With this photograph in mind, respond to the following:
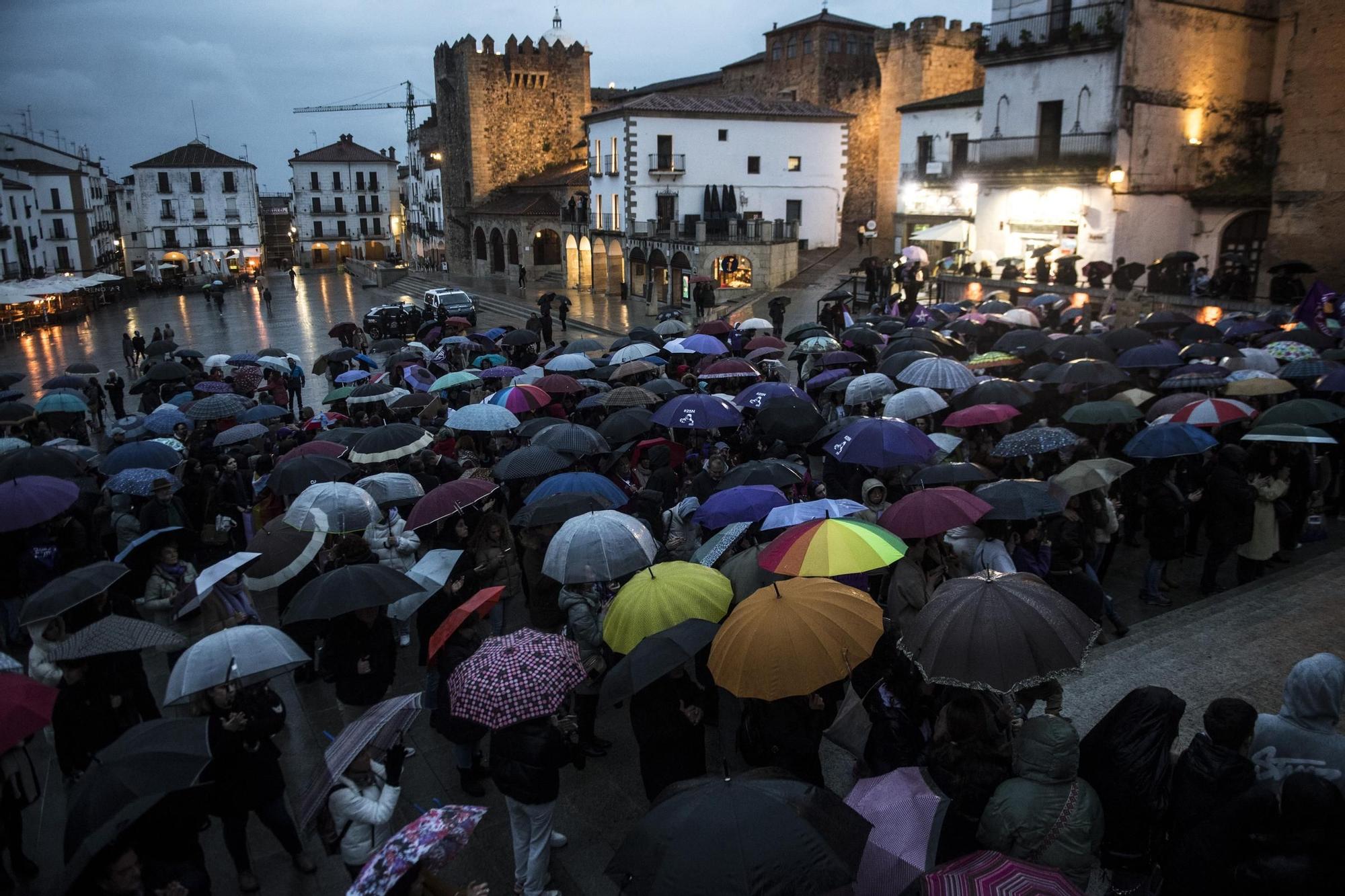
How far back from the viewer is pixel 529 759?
4.78 meters

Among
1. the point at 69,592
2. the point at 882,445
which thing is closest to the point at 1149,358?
the point at 882,445

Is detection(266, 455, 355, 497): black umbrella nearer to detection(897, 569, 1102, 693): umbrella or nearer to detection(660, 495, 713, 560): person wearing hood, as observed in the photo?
detection(660, 495, 713, 560): person wearing hood

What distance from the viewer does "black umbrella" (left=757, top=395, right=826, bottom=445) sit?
1040cm

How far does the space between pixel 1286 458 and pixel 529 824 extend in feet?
25.3

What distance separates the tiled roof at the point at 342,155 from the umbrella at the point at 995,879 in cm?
9764

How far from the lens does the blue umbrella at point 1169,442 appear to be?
26.6ft

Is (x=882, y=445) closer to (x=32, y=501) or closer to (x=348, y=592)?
(x=348, y=592)

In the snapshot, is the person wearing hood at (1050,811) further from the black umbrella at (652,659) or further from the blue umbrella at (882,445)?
the blue umbrella at (882,445)

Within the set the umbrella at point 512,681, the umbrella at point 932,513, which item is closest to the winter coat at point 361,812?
the umbrella at point 512,681

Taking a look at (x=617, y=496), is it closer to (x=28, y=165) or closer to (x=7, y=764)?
(x=7, y=764)

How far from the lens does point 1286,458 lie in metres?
8.46

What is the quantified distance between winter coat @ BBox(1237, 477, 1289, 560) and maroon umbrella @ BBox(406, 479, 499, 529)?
712 centimetres

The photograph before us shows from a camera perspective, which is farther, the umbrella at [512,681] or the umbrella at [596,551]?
the umbrella at [596,551]

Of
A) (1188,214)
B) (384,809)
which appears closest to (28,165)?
(1188,214)
